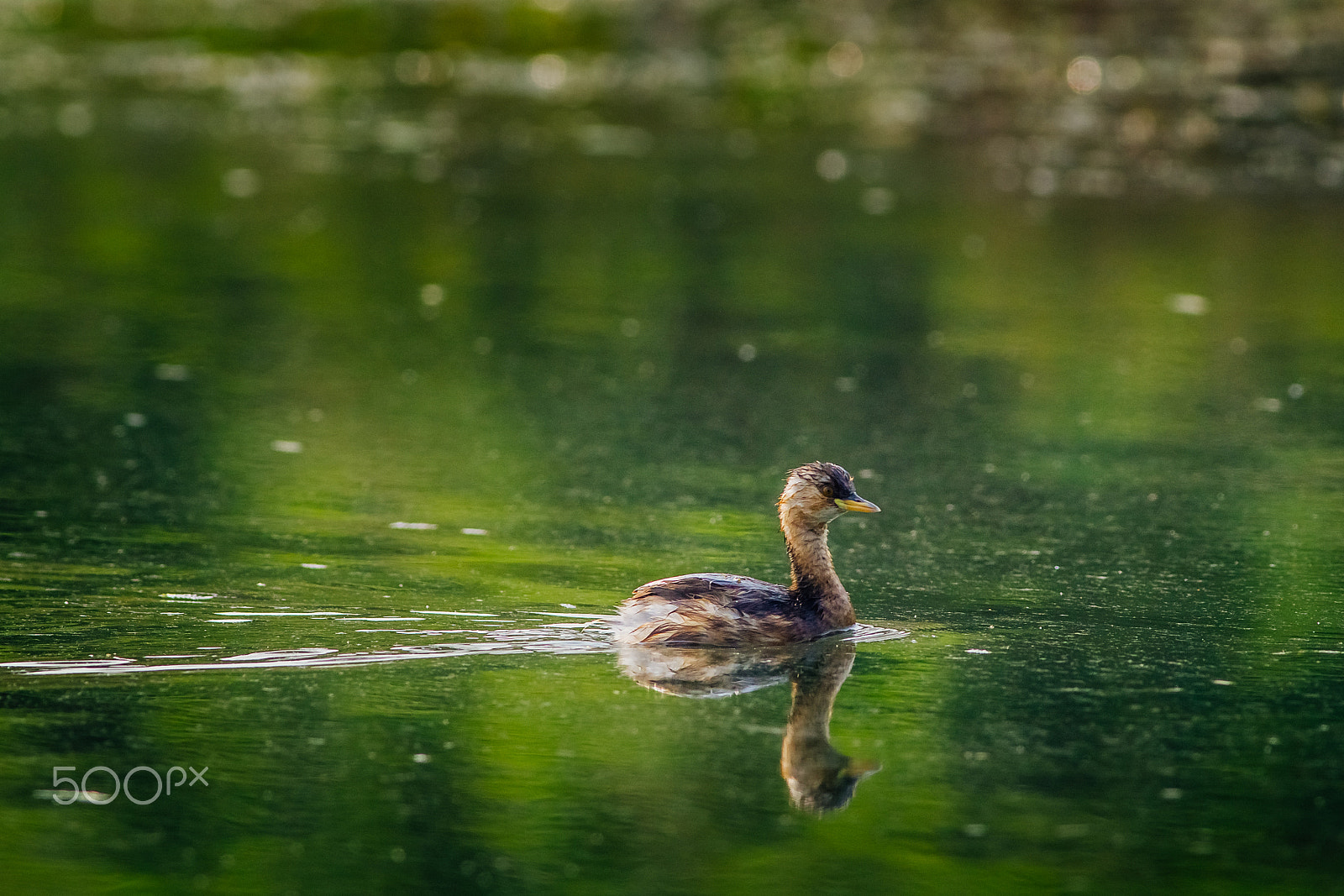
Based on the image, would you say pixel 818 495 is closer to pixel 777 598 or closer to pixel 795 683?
pixel 777 598

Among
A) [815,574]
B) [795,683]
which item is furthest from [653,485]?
[795,683]

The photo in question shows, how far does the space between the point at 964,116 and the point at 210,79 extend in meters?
11.3

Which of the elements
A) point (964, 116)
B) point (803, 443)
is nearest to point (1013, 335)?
point (803, 443)

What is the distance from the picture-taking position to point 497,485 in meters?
11.0

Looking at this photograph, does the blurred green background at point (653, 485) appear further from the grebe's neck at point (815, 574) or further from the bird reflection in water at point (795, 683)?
the grebe's neck at point (815, 574)

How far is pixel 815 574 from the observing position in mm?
8344

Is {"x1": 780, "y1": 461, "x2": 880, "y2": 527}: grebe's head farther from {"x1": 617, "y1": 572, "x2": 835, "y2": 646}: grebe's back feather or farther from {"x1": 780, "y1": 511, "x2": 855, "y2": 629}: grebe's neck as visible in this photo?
{"x1": 617, "y1": 572, "x2": 835, "y2": 646}: grebe's back feather

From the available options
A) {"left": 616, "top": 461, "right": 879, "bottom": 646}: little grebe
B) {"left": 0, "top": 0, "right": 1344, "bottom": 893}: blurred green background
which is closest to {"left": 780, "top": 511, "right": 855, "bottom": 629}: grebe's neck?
{"left": 616, "top": 461, "right": 879, "bottom": 646}: little grebe

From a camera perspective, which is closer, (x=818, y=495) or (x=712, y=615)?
(x=712, y=615)

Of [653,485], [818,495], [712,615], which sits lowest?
[653,485]

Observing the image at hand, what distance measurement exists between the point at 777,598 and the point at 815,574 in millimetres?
194

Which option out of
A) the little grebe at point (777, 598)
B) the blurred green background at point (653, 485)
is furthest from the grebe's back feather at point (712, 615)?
the blurred green background at point (653, 485)

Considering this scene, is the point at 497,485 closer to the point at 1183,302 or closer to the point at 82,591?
the point at 82,591

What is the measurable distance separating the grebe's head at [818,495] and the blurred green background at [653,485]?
516 mm
